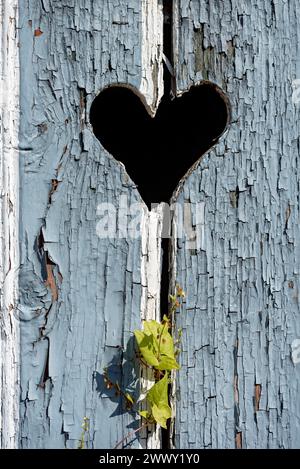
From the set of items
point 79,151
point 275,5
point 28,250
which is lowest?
point 28,250

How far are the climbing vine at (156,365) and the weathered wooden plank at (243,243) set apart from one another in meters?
0.03

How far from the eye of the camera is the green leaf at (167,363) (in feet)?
3.84

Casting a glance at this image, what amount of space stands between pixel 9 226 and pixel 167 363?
0.36 metres

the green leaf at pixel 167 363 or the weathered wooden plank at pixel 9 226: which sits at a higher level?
the weathered wooden plank at pixel 9 226

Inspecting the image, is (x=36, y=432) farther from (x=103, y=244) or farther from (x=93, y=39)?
(x=93, y=39)

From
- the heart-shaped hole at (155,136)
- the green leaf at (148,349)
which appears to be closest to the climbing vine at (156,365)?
the green leaf at (148,349)

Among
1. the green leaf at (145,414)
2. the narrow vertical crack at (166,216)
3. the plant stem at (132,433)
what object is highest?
the narrow vertical crack at (166,216)

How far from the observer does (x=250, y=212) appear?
4.07 ft

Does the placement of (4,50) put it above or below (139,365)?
above

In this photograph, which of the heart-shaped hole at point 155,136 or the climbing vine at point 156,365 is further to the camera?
the heart-shaped hole at point 155,136

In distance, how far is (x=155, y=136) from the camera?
5.15 ft

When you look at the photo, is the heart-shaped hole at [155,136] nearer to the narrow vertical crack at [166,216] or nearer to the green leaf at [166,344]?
the narrow vertical crack at [166,216]

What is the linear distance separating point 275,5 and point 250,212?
381 mm
